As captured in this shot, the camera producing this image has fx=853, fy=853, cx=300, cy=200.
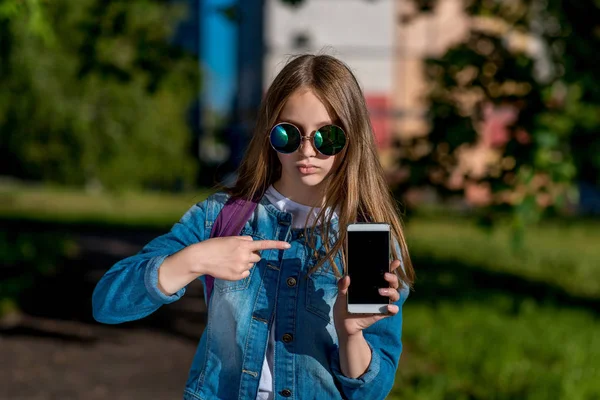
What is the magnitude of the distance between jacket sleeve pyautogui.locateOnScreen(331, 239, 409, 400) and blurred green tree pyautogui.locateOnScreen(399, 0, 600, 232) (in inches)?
201

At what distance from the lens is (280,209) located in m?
2.33

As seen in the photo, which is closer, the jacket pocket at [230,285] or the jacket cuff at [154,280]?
the jacket cuff at [154,280]

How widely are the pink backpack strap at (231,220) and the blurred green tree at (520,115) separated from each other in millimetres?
5163

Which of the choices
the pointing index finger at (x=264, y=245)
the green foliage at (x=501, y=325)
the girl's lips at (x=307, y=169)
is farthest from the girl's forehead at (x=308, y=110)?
the green foliage at (x=501, y=325)

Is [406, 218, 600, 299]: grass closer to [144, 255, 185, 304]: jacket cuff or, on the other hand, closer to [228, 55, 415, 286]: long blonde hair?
[228, 55, 415, 286]: long blonde hair

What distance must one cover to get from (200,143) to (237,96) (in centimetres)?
450

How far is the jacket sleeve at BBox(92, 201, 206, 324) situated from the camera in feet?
6.75

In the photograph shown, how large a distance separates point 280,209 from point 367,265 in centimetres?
36

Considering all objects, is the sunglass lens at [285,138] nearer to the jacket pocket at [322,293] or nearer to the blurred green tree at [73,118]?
the jacket pocket at [322,293]

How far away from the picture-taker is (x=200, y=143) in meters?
48.9

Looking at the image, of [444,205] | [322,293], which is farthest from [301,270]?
[444,205]

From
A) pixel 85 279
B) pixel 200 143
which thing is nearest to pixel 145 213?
pixel 85 279

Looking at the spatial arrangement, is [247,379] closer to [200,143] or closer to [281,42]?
[281,42]

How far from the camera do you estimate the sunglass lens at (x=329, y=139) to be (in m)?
2.20
